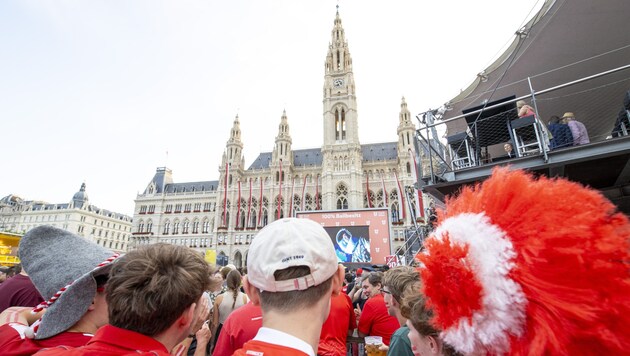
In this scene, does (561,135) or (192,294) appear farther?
(561,135)

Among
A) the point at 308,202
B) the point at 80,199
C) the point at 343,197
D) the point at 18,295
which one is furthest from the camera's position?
the point at 80,199

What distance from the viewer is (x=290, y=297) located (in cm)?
100

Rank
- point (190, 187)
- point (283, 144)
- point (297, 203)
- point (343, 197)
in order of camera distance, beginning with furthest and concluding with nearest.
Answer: point (190, 187)
point (283, 144)
point (297, 203)
point (343, 197)

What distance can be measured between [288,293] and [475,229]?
657 mm

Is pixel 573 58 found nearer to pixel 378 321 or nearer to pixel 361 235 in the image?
pixel 378 321

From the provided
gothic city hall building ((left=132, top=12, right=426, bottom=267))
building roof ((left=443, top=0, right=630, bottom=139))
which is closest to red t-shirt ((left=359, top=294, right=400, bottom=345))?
building roof ((left=443, top=0, right=630, bottom=139))

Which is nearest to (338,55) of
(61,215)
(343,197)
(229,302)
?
(343,197)

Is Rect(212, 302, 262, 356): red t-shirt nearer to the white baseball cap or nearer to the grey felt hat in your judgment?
the grey felt hat

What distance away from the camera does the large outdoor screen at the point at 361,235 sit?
14305 mm

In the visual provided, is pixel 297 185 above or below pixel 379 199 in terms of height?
above

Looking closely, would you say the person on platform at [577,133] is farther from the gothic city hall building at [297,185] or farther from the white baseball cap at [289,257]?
the gothic city hall building at [297,185]

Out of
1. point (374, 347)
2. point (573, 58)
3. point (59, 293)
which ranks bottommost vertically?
point (374, 347)

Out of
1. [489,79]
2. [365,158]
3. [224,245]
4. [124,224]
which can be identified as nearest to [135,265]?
[489,79]

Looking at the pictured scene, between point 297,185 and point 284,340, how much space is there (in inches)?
1416
